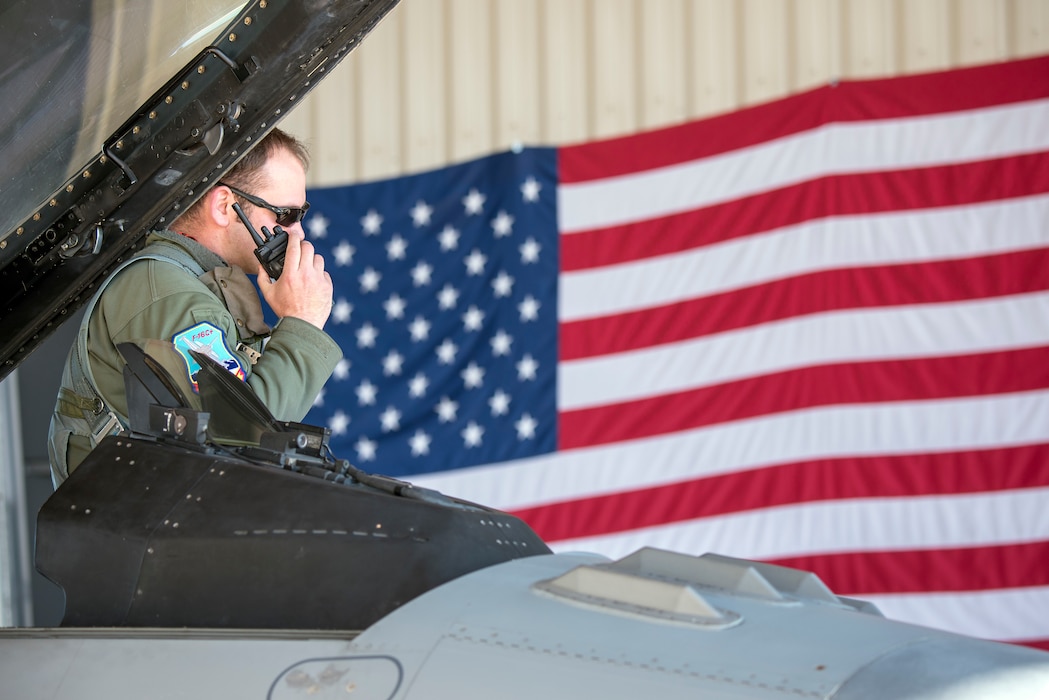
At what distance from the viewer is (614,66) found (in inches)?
213

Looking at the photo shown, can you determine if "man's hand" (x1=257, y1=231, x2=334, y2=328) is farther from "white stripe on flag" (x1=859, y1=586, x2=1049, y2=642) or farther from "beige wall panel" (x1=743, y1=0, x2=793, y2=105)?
"beige wall panel" (x1=743, y1=0, x2=793, y2=105)

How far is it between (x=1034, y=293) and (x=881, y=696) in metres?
4.05

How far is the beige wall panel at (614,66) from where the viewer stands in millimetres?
5387

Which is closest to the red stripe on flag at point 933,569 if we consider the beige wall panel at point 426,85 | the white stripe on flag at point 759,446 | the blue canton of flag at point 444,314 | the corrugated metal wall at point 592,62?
the white stripe on flag at point 759,446


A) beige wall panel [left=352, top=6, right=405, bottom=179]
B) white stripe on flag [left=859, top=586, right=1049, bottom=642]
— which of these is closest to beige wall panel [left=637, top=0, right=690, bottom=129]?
beige wall panel [left=352, top=6, right=405, bottom=179]

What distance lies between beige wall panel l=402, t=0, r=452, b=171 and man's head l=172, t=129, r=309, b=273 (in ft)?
10.9

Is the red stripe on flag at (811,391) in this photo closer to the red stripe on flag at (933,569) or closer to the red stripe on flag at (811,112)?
the red stripe on flag at (933,569)

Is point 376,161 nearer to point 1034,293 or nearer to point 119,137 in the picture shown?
point 1034,293

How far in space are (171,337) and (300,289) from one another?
0.32 metres

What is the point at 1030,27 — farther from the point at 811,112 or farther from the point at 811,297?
the point at 811,297

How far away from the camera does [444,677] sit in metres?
1.36

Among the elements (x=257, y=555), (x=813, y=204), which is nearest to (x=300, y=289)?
(x=257, y=555)

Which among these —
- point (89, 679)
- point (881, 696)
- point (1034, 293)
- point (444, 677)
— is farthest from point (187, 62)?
point (1034, 293)

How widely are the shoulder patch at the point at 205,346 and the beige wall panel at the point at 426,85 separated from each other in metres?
3.74
